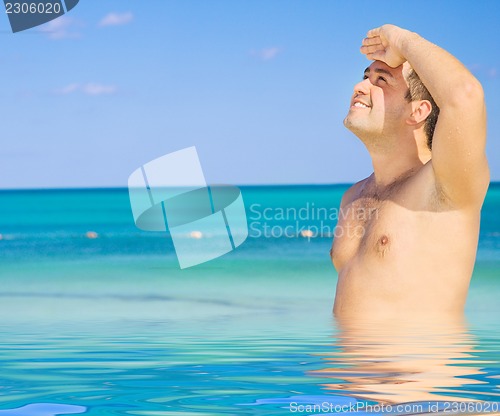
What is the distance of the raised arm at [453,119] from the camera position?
3.49 m

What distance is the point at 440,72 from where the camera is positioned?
11.7 feet

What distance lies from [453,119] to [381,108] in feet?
1.66

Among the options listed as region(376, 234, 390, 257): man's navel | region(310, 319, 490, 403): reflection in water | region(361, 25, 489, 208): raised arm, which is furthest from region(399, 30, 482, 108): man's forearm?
region(310, 319, 490, 403): reflection in water

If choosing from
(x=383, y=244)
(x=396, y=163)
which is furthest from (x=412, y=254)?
(x=396, y=163)

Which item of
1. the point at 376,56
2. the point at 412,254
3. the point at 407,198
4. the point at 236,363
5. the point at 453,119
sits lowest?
the point at 236,363

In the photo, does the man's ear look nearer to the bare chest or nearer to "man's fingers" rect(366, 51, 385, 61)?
"man's fingers" rect(366, 51, 385, 61)

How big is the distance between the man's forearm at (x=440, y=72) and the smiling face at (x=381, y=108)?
0.28 metres

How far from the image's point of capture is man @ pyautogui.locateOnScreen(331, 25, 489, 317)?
3.68 m

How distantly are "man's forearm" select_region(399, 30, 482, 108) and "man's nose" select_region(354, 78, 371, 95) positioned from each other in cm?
31

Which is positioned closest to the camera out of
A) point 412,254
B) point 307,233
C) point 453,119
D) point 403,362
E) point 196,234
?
point 453,119

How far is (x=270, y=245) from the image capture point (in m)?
19.9

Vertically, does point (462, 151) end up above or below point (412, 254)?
above

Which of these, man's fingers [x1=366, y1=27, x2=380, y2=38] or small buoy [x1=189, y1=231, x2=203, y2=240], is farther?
→ small buoy [x1=189, y1=231, x2=203, y2=240]

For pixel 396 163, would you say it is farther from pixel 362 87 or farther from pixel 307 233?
pixel 307 233
